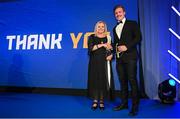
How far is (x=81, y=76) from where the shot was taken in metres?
5.99

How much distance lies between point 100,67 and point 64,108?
0.96 meters

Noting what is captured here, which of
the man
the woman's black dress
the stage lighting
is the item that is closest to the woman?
the woman's black dress

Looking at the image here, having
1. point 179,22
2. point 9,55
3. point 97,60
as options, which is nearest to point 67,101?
point 97,60

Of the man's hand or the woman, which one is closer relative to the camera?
the man's hand

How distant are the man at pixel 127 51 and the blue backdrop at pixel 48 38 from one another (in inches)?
60.0

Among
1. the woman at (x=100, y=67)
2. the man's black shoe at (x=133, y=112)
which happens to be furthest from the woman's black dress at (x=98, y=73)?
the man's black shoe at (x=133, y=112)

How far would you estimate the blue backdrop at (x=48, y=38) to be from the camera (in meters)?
5.96

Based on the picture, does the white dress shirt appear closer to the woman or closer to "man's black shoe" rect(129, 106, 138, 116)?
the woman

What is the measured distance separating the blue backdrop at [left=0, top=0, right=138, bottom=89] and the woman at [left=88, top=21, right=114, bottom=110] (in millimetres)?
1376

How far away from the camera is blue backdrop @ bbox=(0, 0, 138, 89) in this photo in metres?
5.96

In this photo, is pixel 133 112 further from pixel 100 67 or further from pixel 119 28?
pixel 119 28

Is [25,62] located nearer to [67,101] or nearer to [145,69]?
[67,101]

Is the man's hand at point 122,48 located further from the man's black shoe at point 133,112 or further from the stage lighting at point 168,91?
the stage lighting at point 168,91

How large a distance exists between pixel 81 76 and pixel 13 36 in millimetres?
2053
